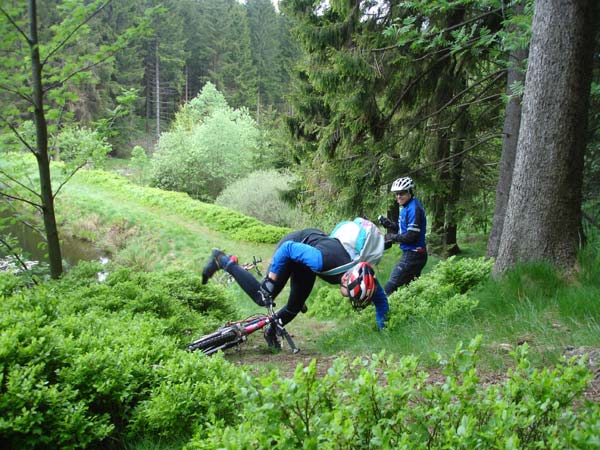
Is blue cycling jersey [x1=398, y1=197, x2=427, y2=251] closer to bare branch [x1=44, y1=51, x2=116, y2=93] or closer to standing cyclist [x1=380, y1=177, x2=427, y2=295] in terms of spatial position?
standing cyclist [x1=380, y1=177, x2=427, y2=295]

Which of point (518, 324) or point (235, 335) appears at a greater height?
point (518, 324)

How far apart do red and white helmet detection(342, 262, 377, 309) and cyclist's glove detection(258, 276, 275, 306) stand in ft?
3.27

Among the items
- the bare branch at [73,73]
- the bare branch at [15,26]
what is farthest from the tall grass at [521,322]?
the bare branch at [15,26]

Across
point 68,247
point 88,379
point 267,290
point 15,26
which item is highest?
point 15,26

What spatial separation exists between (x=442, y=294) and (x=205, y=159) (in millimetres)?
26872

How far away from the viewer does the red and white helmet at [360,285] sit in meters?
4.47

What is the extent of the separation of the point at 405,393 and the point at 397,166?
7.74 metres

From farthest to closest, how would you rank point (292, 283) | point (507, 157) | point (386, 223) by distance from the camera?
point (507, 157), point (386, 223), point (292, 283)

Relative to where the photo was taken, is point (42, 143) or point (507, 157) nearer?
point (42, 143)

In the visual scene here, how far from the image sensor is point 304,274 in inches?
220

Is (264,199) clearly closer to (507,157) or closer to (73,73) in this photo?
(507,157)

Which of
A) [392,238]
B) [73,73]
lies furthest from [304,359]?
[73,73]

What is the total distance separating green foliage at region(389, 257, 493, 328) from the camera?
198 inches

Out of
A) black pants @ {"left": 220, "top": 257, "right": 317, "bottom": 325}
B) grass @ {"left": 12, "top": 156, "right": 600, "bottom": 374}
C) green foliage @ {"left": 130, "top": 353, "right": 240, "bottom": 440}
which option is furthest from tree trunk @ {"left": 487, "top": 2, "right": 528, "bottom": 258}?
green foliage @ {"left": 130, "top": 353, "right": 240, "bottom": 440}
